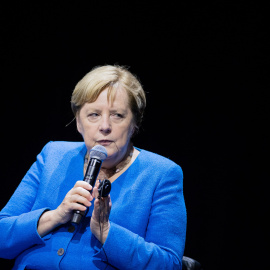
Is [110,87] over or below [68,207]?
over

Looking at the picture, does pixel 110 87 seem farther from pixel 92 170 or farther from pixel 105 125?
pixel 92 170

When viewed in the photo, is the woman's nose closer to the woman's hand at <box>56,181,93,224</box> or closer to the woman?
the woman

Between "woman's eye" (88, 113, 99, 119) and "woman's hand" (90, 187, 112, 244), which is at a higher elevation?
"woman's eye" (88, 113, 99, 119)

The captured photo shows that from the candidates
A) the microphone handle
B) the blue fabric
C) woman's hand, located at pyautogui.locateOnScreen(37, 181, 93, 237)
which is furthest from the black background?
the microphone handle

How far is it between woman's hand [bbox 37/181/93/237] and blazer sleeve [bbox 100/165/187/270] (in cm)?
21

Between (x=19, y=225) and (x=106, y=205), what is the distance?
455mm

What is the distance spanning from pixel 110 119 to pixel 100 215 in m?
0.45

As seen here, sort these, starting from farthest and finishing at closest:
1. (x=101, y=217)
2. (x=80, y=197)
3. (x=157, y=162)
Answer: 1. (x=157, y=162)
2. (x=101, y=217)
3. (x=80, y=197)

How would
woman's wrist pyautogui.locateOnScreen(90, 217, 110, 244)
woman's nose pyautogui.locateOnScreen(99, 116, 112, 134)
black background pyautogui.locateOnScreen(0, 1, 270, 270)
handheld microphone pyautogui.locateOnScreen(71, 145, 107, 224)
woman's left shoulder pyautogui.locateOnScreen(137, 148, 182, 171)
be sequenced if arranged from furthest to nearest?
black background pyautogui.locateOnScreen(0, 1, 270, 270) < woman's left shoulder pyautogui.locateOnScreen(137, 148, 182, 171) < woman's nose pyautogui.locateOnScreen(99, 116, 112, 134) < woman's wrist pyautogui.locateOnScreen(90, 217, 110, 244) < handheld microphone pyautogui.locateOnScreen(71, 145, 107, 224)

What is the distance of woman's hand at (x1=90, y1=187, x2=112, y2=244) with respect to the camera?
1.23 m

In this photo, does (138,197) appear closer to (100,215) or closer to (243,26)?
(100,215)

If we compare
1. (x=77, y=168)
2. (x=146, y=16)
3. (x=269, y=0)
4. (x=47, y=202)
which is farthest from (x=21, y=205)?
(x=269, y=0)

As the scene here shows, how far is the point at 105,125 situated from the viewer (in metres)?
1.45

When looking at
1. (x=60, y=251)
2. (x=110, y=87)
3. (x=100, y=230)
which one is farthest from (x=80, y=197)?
(x=110, y=87)
